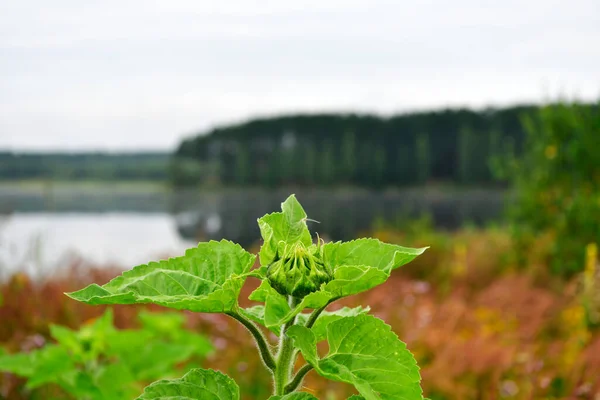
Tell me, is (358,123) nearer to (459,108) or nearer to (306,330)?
(459,108)

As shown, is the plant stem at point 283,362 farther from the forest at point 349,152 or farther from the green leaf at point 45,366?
the forest at point 349,152

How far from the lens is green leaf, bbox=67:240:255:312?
2.54 ft

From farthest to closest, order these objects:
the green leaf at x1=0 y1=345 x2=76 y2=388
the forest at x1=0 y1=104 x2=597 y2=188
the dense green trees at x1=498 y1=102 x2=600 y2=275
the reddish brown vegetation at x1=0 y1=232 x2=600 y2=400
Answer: the forest at x1=0 y1=104 x2=597 y2=188
the dense green trees at x1=498 y1=102 x2=600 y2=275
the reddish brown vegetation at x1=0 y1=232 x2=600 y2=400
the green leaf at x1=0 y1=345 x2=76 y2=388

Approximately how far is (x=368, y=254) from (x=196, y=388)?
0.29 metres

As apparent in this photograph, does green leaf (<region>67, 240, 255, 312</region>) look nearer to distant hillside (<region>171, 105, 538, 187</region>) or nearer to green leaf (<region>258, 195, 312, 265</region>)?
green leaf (<region>258, 195, 312, 265</region>)

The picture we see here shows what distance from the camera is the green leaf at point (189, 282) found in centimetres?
77

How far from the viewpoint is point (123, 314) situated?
4945 mm

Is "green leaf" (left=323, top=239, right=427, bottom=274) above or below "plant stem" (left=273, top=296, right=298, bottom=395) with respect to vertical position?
above

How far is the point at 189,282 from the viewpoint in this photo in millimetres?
851

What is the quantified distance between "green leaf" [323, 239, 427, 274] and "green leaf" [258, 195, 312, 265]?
4 centimetres

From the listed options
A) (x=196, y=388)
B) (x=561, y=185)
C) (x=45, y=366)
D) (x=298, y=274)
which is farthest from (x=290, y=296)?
(x=561, y=185)

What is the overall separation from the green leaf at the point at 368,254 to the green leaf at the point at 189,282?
0.37ft

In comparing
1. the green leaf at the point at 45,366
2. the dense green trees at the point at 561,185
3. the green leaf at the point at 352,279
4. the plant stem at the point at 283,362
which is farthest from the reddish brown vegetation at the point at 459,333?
the green leaf at the point at 352,279

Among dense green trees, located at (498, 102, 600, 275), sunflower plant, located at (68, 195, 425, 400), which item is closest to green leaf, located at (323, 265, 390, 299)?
sunflower plant, located at (68, 195, 425, 400)
